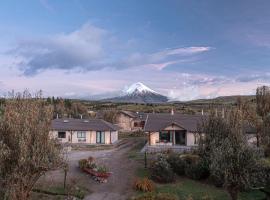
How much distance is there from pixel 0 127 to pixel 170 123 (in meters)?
35.2

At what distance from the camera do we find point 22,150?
59.6 ft

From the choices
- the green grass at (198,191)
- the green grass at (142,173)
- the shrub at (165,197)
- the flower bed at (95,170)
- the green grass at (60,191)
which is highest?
the flower bed at (95,170)

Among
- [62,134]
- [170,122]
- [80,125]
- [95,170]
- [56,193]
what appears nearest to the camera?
[56,193]

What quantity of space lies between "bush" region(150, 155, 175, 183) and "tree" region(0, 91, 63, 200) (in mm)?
14732

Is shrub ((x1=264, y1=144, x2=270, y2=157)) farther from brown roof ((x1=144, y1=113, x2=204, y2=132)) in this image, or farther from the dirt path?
the dirt path

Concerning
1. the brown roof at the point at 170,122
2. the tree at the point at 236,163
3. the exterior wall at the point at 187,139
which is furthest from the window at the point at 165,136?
the tree at the point at 236,163

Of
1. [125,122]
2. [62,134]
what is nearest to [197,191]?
[62,134]

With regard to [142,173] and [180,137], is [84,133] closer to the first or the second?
[180,137]

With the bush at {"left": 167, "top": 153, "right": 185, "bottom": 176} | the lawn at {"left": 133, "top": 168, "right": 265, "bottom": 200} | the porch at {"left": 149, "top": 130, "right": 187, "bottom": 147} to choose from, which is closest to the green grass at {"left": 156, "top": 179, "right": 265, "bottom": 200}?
the lawn at {"left": 133, "top": 168, "right": 265, "bottom": 200}

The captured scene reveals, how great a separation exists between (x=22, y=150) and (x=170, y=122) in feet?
118

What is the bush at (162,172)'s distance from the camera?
32125 millimetres

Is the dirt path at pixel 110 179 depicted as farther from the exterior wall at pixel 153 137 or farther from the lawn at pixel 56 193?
the exterior wall at pixel 153 137

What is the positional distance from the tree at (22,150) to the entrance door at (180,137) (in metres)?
34.6

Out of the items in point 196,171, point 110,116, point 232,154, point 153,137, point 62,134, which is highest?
point 110,116
